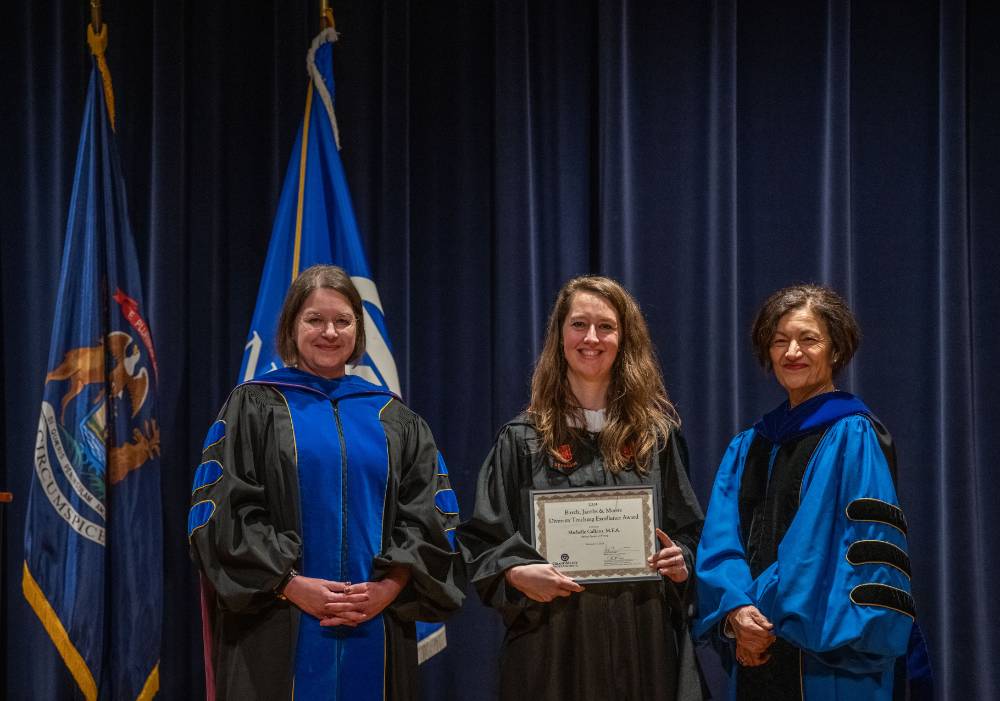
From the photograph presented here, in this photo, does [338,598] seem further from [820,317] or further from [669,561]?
[820,317]

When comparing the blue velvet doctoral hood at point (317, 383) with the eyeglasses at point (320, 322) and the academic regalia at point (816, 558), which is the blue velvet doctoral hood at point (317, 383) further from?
the academic regalia at point (816, 558)

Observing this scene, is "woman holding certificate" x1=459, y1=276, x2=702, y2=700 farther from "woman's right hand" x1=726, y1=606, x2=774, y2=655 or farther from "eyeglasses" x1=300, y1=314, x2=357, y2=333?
"eyeglasses" x1=300, y1=314, x2=357, y2=333

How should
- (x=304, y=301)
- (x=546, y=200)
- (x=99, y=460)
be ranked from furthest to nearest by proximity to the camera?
(x=546, y=200), (x=99, y=460), (x=304, y=301)

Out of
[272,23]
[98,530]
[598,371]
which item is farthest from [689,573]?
[272,23]

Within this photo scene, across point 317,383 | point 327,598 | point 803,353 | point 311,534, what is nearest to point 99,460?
point 317,383

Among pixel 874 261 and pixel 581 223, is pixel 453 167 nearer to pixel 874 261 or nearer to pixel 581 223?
pixel 581 223

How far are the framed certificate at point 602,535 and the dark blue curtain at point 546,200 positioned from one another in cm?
150

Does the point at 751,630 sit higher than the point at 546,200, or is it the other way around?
the point at 546,200

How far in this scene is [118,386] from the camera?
3.91 m

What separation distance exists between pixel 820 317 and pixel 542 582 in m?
1.13

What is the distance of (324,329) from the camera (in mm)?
2910

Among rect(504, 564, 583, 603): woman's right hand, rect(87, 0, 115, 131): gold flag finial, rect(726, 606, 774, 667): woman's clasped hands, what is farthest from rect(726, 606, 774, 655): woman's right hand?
rect(87, 0, 115, 131): gold flag finial

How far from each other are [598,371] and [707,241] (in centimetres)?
150

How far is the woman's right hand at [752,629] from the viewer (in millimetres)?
2631
